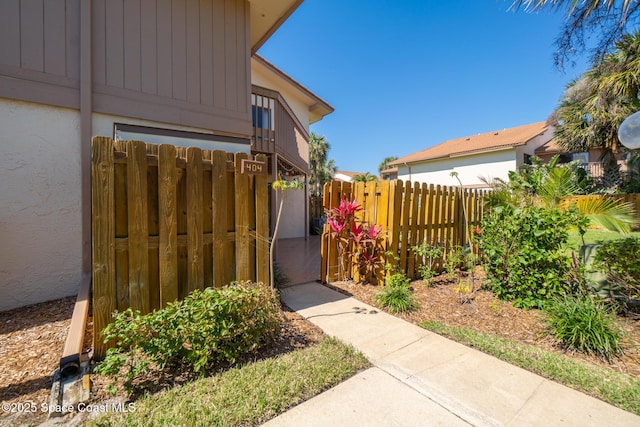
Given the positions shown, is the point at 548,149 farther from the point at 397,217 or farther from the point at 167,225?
the point at 167,225

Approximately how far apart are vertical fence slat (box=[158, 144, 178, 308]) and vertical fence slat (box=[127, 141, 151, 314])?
0.13m

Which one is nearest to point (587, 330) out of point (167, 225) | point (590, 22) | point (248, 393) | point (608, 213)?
point (608, 213)

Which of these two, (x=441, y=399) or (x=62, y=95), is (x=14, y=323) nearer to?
(x=62, y=95)

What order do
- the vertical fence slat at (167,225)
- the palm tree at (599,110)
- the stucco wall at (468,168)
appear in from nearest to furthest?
1. the vertical fence slat at (167,225)
2. the palm tree at (599,110)
3. the stucco wall at (468,168)

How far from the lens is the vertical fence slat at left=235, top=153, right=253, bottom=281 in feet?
10.2

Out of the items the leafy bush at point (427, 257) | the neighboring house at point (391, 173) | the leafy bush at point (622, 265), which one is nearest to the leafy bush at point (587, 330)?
the leafy bush at point (622, 265)

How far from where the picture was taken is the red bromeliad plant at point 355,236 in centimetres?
484

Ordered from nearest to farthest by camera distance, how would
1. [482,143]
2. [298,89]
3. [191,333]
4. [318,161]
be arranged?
[191,333] → [298,89] → [482,143] → [318,161]

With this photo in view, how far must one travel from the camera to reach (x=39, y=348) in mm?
2559

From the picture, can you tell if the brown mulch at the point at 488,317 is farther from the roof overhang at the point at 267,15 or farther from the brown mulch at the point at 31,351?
the roof overhang at the point at 267,15

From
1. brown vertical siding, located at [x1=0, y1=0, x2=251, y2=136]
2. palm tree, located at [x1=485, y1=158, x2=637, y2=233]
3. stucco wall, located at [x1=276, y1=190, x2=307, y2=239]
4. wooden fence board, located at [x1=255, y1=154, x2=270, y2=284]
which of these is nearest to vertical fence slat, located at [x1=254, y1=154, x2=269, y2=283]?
wooden fence board, located at [x1=255, y1=154, x2=270, y2=284]

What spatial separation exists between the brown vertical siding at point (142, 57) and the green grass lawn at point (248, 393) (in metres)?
3.94

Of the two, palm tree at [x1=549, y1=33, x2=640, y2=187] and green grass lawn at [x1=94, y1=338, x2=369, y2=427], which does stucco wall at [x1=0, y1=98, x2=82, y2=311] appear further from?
palm tree at [x1=549, y1=33, x2=640, y2=187]

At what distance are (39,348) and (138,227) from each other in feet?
4.98
